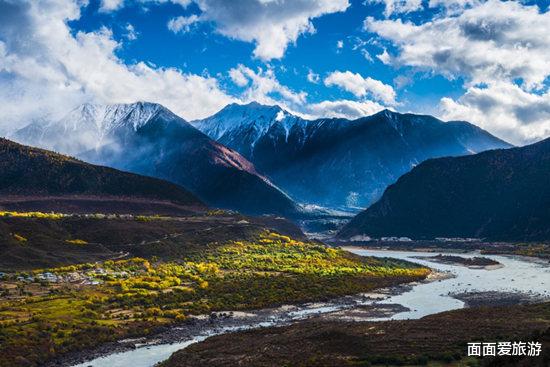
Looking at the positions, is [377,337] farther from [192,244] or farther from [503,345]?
[192,244]

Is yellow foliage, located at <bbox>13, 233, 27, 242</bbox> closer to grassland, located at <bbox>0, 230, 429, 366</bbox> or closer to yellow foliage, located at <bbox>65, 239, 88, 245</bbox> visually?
yellow foliage, located at <bbox>65, 239, 88, 245</bbox>

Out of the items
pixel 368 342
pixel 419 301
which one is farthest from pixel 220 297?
pixel 368 342

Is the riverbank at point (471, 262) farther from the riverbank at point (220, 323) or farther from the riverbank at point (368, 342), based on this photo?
the riverbank at point (368, 342)

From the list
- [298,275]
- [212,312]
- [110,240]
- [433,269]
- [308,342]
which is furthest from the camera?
[433,269]

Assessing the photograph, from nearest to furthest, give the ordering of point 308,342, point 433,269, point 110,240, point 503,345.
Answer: point 503,345, point 308,342, point 110,240, point 433,269

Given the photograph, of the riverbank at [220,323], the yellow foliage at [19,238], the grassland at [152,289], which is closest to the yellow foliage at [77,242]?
the grassland at [152,289]

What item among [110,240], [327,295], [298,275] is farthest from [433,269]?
[110,240]

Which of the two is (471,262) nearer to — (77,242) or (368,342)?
(77,242)

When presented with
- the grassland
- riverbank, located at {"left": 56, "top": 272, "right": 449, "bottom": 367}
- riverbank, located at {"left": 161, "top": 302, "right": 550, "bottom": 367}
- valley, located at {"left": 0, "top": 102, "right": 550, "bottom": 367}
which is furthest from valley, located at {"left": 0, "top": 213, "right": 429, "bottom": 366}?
riverbank, located at {"left": 161, "top": 302, "right": 550, "bottom": 367}
